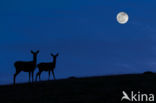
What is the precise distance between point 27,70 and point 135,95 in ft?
41.7

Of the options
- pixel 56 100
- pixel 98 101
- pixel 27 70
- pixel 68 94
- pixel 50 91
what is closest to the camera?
pixel 98 101

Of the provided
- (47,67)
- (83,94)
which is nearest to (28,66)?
(47,67)

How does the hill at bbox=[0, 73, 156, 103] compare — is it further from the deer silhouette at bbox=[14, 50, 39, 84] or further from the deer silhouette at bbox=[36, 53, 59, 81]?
the deer silhouette at bbox=[36, 53, 59, 81]

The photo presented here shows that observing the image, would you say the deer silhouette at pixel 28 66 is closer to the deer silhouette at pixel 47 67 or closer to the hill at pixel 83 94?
the deer silhouette at pixel 47 67

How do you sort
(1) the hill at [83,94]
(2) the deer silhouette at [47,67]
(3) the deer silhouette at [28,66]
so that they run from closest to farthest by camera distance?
(1) the hill at [83,94] → (3) the deer silhouette at [28,66] → (2) the deer silhouette at [47,67]

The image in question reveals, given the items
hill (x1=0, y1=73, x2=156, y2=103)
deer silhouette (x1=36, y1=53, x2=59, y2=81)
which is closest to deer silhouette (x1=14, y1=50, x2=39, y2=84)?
deer silhouette (x1=36, y1=53, x2=59, y2=81)

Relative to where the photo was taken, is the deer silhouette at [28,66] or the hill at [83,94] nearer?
the hill at [83,94]

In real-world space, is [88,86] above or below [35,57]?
below

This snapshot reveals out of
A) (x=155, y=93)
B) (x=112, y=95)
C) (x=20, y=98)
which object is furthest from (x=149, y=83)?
(x=20, y=98)

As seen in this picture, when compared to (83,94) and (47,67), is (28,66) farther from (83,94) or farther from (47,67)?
(83,94)

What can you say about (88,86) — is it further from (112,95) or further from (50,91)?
(112,95)

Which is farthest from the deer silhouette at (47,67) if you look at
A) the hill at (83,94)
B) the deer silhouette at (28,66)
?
the hill at (83,94)

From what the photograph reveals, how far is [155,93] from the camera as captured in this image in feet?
45.6

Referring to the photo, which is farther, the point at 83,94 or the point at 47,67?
the point at 47,67
